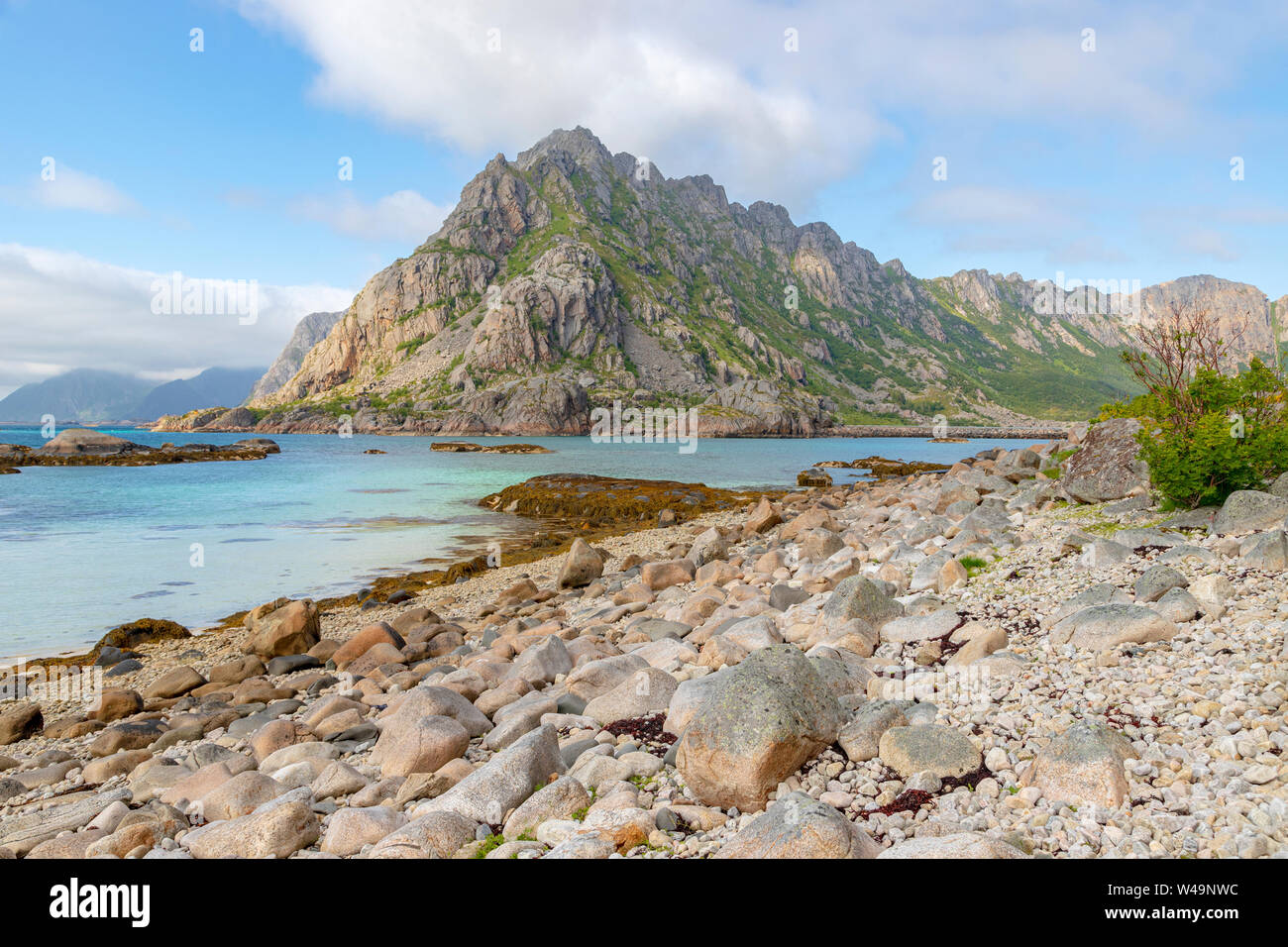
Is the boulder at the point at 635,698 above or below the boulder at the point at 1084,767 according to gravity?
below

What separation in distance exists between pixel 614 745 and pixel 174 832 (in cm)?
454

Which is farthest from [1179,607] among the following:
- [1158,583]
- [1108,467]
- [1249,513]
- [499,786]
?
[1108,467]

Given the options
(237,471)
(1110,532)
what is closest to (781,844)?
(1110,532)

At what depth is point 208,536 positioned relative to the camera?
3331 cm

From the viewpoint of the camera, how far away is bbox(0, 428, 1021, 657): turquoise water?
2108 cm

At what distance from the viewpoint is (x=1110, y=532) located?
42.7 ft

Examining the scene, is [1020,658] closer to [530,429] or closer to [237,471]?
[237,471]

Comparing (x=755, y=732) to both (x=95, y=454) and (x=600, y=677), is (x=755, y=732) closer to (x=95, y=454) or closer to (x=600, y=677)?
(x=600, y=677)

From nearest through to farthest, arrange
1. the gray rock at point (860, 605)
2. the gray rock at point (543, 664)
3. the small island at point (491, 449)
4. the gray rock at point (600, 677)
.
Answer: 1. the gray rock at point (600, 677)
2. the gray rock at point (860, 605)
3. the gray rock at point (543, 664)
4. the small island at point (491, 449)

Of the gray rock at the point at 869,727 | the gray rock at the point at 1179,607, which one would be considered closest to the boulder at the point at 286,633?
the gray rock at the point at 869,727

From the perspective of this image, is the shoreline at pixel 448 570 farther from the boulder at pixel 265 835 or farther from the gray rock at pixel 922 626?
the gray rock at pixel 922 626

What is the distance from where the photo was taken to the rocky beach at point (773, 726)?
4945 mm

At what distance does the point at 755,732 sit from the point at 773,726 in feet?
0.58

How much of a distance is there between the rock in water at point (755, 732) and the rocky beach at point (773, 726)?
0.02 metres
